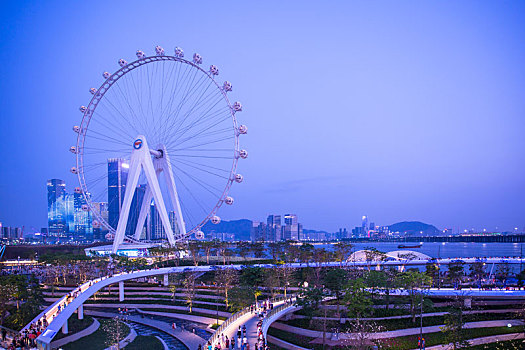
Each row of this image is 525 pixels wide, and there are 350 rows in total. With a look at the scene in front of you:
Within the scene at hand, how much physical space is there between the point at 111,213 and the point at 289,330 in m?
163

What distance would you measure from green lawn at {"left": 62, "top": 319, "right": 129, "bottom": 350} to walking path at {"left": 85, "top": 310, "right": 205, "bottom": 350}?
3334mm

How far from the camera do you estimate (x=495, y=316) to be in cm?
3631

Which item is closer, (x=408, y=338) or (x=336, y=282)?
(x=408, y=338)

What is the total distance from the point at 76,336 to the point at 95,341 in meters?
1.66

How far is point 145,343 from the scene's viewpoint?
30.8 meters

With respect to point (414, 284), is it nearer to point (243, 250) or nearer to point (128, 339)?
point (128, 339)

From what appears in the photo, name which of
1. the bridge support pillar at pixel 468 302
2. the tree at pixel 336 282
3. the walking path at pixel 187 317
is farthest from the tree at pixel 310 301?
Answer: the bridge support pillar at pixel 468 302

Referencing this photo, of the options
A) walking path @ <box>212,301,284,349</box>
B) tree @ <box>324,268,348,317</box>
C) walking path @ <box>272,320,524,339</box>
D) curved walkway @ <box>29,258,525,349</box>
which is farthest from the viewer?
tree @ <box>324,268,348,317</box>

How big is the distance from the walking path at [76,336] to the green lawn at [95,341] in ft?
1.11

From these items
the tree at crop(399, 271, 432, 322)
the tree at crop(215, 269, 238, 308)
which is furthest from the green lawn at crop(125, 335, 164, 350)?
the tree at crop(399, 271, 432, 322)

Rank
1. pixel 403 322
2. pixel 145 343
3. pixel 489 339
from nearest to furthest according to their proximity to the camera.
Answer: pixel 145 343 < pixel 489 339 < pixel 403 322

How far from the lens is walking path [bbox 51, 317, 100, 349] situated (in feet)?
95.8

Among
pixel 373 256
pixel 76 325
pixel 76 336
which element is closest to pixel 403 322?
pixel 76 336

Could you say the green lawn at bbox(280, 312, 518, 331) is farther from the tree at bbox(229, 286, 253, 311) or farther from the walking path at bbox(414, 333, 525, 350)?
the tree at bbox(229, 286, 253, 311)
